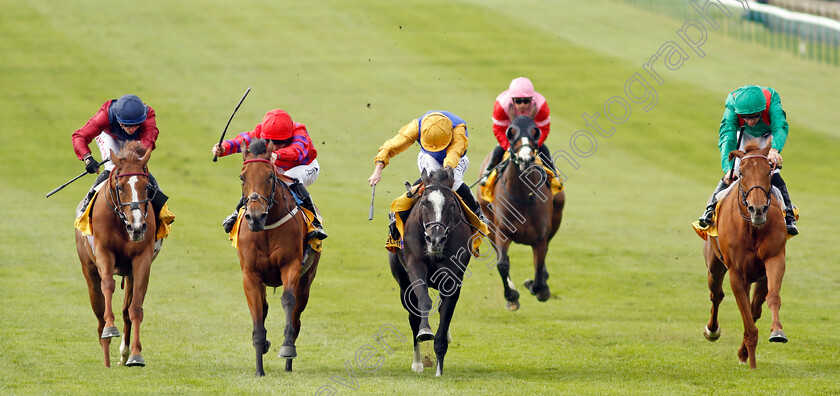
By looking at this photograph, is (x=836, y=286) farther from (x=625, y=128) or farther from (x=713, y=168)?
(x=625, y=128)

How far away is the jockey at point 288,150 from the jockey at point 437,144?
0.78 metres

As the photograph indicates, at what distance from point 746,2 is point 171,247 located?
102 feet

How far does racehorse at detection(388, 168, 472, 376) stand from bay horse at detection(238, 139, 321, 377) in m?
1.06

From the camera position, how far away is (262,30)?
3931 centimetres

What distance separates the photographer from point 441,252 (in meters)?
9.34

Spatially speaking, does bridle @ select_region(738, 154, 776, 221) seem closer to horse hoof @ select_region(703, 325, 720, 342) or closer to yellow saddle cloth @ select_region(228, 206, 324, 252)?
horse hoof @ select_region(703, 325, 720, 342)

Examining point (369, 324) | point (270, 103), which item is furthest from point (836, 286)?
point (270, 103)

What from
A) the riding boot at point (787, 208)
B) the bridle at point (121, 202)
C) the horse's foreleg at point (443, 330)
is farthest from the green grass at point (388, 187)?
the bridle at point (121, 202)

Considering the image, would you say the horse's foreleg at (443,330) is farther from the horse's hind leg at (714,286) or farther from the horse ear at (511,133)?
the horse's hind leg at (714,286)

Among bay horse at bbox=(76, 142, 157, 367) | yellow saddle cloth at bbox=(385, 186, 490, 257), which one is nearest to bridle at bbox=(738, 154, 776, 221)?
yellow saddle cloth at bbox=(385, 186, 490, 257)

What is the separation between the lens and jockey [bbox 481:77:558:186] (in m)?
12.6

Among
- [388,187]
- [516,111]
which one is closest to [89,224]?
[516,111]

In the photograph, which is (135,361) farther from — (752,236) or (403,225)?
(752,236)

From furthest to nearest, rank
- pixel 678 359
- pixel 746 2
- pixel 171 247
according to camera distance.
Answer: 1. pixel 746 2
2. pixel 171 247
3. pixel 678 359
